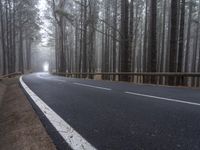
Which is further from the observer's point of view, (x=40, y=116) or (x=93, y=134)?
(x=40, y=116)

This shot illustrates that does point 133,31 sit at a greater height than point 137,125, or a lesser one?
greater

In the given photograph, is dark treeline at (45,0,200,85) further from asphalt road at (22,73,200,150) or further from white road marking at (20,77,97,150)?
white road marking at (20,77,97,150)

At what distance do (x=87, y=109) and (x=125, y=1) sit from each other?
13456 mm

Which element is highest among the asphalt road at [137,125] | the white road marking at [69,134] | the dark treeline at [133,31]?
the dark treeline at [133,31]

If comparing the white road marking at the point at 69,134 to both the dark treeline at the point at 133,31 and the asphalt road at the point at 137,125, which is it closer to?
the asphalt road at the point at 137,125

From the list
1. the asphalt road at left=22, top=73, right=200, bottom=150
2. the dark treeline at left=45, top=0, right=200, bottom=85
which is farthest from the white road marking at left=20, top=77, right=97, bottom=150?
the dark treeline at left=45, top=0, right=200, bottom=85

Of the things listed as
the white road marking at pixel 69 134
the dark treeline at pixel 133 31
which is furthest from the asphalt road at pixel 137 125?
the dark treeline at pixel 133 31

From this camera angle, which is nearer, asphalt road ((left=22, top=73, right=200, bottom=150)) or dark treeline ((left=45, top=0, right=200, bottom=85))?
asphalt road ((left=22, top=73, right=200, bottom=150))

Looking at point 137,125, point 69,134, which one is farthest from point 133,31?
point 69,134

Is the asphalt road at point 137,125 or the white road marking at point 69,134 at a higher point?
the asphalt road at point 137,125

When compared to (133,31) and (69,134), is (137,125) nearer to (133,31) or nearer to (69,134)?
(69,134)

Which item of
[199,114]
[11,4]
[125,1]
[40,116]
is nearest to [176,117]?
[199,114]

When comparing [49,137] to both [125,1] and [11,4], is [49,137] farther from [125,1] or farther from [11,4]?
[11,4]

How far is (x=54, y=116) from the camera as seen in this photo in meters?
4.38
